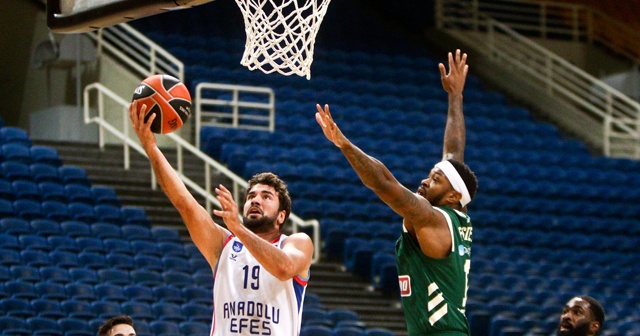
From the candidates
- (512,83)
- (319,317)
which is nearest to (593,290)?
(319,317)

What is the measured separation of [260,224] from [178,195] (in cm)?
43

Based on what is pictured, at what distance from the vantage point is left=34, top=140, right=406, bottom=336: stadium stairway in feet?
39.3

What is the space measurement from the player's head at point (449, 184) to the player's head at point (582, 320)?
1176 millimetres

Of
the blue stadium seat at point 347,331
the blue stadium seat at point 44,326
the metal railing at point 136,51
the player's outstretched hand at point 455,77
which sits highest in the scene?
the metal railing at point 136,51

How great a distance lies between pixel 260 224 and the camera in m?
5.71

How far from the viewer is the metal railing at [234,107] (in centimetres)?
1434

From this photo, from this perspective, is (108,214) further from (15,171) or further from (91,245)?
(15,171)

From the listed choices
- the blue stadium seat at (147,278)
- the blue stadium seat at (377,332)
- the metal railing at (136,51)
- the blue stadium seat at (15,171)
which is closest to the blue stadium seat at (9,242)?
the blue stadium seat at (147,278)

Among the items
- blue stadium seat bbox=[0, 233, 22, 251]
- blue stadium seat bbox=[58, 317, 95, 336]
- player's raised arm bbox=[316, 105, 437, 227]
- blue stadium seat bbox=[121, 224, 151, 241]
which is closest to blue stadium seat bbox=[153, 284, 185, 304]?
blue stadium seat bbox=[121, 224, 151, 241]

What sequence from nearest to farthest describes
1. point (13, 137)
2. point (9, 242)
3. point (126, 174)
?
point (9, 242)
point (13, 137)
point (126, 174)

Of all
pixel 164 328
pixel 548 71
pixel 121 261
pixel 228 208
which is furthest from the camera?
pixel 548 71

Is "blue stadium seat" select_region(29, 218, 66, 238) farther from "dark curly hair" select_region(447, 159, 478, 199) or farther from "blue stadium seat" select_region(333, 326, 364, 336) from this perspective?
"dark curly hair" select_region(447, 159, 478, 199)

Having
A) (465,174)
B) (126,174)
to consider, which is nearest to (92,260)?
(126,174)

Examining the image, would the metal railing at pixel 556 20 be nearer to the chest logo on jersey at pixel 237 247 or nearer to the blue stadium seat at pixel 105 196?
the blue stadium seat at pixel 105 196
